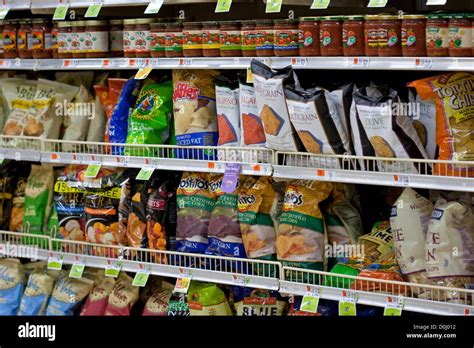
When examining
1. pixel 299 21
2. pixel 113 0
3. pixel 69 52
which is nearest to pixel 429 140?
pixel 299 21

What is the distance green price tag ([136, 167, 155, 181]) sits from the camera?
378 cm

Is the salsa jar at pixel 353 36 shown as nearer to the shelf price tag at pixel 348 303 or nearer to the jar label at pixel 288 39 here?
the jar label at pixel 288 39

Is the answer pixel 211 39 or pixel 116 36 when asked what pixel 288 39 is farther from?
pixel 116 36

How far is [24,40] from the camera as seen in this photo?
13.8 feet

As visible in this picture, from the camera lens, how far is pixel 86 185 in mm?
4113

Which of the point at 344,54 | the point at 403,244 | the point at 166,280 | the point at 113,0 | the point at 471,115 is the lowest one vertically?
the point at 166,280

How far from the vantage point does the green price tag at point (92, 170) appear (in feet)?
13.1

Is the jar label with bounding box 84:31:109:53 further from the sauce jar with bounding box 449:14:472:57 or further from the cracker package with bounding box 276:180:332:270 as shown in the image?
the sauce jar with bounding box 449:14:472:57

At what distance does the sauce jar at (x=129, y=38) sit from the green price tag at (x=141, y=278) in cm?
92

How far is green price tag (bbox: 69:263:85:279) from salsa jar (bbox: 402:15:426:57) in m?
1.82

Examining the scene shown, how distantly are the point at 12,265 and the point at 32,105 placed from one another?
78 cm

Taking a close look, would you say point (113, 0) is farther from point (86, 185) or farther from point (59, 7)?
point (86, 185)

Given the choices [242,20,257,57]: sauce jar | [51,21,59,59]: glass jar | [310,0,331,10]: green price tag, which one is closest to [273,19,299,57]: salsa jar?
[242,20,257,57]: sauce jar

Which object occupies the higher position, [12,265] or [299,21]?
[299,21]
